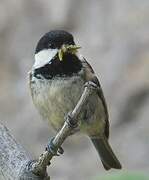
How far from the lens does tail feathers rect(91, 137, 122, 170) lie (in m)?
3.61

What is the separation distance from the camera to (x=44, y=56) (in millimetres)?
2861

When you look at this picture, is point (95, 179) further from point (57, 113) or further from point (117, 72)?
point (117, 72)

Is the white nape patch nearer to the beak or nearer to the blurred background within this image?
the beak

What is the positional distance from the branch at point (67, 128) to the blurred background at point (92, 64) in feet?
9.75

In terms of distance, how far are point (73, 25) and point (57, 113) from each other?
140 inches

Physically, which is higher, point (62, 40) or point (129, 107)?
point (62, 40)

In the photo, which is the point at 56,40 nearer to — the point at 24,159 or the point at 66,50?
the point at 66,50

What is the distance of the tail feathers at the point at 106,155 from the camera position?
3.61 m

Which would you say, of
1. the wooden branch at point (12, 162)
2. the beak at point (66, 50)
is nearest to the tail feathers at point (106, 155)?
the beak at point (66, 50)

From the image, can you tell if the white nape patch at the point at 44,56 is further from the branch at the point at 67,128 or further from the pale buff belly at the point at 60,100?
the branch at the point at 67,128

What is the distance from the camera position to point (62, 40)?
277 cm

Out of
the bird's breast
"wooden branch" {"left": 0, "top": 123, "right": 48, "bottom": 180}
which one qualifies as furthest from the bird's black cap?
"wooden branch" {"left": 0, "top": 123, "right": 48, "bottom": 180}

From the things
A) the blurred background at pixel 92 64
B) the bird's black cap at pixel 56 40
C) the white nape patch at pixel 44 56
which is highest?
the bird's black cap at pixel 56 40

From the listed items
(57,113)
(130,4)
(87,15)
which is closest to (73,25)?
(87,15)
